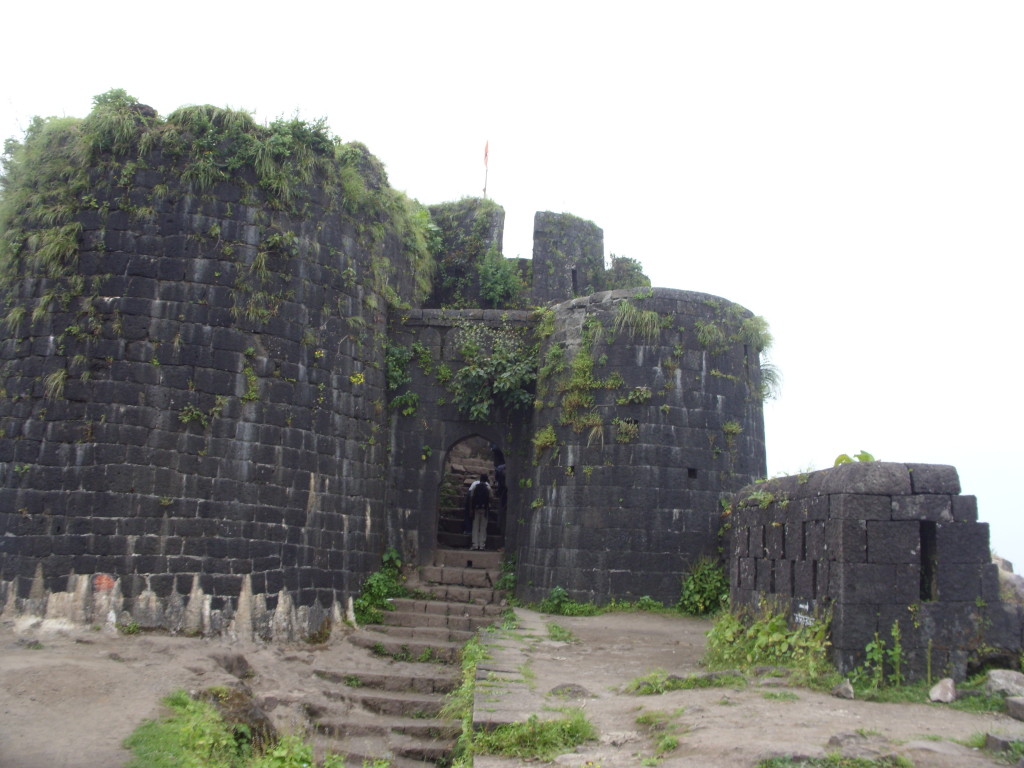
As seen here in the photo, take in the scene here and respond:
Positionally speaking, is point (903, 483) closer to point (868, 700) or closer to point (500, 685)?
point (868, 700)

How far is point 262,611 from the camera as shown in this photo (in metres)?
12.9

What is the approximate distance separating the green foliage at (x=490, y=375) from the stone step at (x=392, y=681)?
5.28m

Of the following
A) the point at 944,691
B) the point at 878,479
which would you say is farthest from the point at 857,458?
the point at 944,691

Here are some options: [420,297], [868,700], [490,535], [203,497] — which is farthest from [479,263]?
[868,700]

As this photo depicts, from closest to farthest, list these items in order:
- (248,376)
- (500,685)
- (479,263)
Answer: (500,685), (248,376), (479,263)

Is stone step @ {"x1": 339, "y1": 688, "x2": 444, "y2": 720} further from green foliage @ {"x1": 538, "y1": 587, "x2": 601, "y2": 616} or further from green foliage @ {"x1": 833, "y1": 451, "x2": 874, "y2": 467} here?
green foliage @ {"x1": 833, "y1": 451, "x2": 874, "y2": 467}

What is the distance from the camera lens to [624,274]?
68.8ft

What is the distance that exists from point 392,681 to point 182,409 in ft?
14.4

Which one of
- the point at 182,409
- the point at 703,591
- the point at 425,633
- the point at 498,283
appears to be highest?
the point at 498,283

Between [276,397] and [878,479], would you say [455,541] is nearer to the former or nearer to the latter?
[276,397]

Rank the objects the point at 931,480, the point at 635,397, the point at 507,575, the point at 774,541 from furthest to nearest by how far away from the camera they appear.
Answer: the point at 507,575 < the point at 635,397 < the point at 774,541 < the point at 931,480

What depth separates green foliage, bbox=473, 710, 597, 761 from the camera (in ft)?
26.0

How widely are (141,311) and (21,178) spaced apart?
9.20 ft

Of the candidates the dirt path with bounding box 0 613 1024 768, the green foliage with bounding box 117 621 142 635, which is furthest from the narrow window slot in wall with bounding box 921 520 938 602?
the green foliage with bounding box 117 621 142 635
